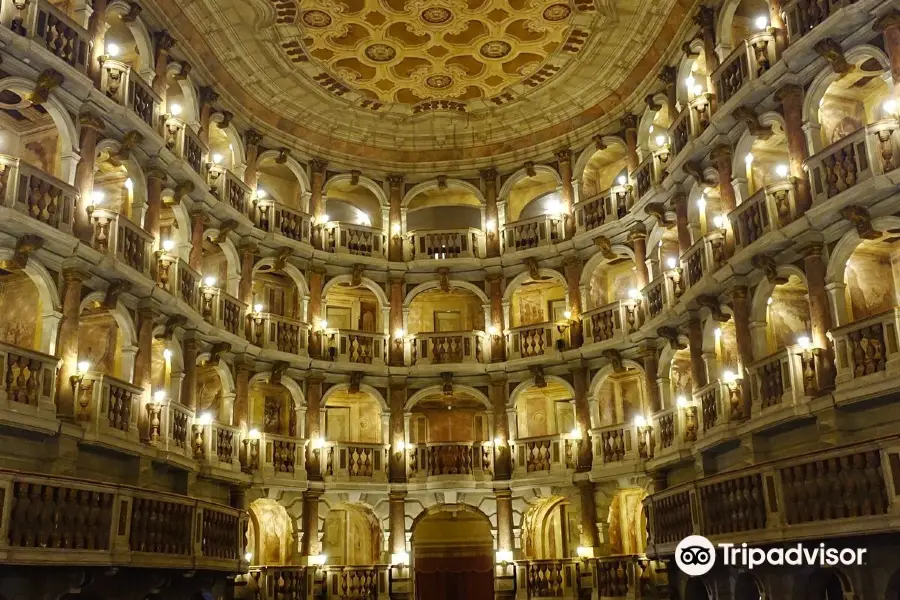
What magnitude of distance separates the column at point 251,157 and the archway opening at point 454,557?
13.2m

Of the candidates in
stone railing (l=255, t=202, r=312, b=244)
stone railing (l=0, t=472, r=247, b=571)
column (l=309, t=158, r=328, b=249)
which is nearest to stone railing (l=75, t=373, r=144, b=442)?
stone railing (l=0, t=472, r=247, b=571)

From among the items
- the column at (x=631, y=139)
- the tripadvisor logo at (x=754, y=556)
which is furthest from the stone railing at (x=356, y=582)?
the column at (x=631, y=139)

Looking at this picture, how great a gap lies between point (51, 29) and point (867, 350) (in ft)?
54.5

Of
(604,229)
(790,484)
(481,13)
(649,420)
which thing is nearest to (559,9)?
(481,13)

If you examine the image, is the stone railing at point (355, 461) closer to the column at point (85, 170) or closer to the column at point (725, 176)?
the column at point (85, 170)

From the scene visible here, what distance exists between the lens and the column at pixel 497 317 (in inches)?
1141

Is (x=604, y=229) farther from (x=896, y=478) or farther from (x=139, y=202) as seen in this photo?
(x=896, y=478)

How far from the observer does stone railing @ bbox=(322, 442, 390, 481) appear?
27297 mm

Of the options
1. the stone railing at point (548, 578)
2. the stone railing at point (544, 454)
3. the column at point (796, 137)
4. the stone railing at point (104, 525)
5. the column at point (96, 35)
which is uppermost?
the column at point (96, 35)

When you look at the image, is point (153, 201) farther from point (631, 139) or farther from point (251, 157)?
point (631, 139)

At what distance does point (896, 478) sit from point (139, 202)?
55.8ft

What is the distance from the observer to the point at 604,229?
2752 centimetres

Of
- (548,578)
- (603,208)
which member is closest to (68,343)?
(548,578)

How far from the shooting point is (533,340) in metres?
28.5
